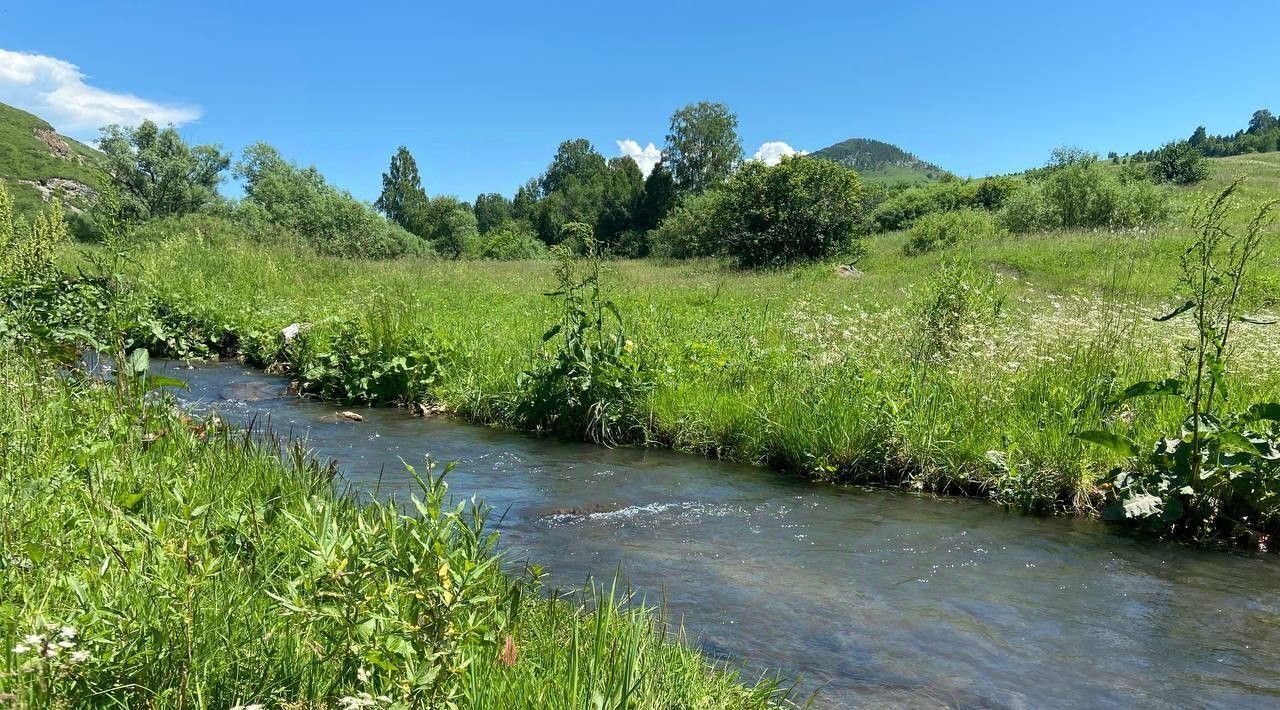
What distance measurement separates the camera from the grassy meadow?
22.5 feet

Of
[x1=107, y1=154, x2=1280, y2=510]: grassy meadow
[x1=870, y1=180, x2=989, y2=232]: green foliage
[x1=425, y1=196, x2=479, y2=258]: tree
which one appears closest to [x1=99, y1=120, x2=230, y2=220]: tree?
[x1=425, y1=196, x2=479, y2=258]: tree

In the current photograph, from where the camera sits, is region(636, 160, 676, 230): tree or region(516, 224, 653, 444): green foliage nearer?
region(516, 224, 653, 444): green foliage

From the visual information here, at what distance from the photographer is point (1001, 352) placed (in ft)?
27.0

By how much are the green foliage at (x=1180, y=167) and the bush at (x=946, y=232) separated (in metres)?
24.3

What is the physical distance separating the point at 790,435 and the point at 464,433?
12.6 ft

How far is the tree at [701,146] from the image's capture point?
76625 mm

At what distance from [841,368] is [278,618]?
677cm

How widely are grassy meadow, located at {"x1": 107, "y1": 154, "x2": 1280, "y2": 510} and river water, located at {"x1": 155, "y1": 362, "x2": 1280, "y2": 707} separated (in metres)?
0.50

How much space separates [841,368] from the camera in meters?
8.43

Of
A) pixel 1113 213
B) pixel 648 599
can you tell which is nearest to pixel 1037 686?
pixel 648 599

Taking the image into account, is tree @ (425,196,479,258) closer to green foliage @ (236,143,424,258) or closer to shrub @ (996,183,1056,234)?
green foliage @ (236,143,424,258)

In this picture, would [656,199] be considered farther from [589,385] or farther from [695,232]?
[589,385]

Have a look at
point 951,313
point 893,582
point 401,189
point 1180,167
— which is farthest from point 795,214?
point 401,189

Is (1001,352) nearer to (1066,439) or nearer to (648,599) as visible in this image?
(1066,439)
